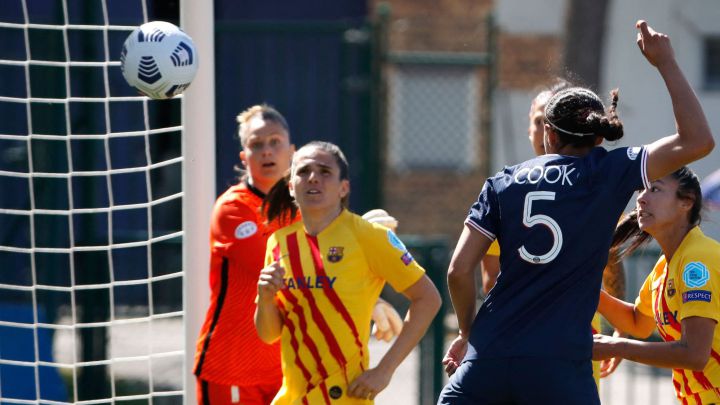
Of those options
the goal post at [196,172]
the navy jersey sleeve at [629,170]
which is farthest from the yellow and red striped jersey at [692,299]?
the goal post at [196,172]

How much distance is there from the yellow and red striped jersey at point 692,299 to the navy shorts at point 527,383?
0.51 metres

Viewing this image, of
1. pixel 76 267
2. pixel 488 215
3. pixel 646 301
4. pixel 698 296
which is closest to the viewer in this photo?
pixel 488 215

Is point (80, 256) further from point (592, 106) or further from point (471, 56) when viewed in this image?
point (471, 56)

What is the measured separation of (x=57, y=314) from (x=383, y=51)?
4.97 metres

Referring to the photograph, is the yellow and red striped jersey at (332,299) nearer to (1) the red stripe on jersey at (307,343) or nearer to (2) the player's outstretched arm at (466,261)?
(1) the red stripe on jersey at (307,343)

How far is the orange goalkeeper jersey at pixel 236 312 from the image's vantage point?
459 cm

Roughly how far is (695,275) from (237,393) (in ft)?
6.05

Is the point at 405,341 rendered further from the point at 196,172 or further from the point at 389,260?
the point at 196,172

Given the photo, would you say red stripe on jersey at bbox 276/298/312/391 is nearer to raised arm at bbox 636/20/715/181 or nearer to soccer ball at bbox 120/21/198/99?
soccer ball at bbox 120/21/198/99

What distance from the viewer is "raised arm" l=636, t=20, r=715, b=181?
11.3 feet

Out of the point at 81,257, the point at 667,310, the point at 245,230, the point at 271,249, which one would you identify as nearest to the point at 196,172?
the point at 245,230

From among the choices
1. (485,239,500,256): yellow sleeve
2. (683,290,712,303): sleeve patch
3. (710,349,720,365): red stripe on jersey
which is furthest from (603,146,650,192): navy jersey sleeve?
(485,239,500,256): yellow sleeve

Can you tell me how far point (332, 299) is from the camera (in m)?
3.96

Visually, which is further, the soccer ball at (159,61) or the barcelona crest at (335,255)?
the soccer ball at (159,61)
